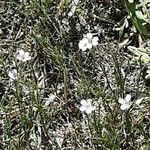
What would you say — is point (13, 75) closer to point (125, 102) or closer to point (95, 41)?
point (95, 41)

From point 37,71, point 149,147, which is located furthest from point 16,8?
point 149,147

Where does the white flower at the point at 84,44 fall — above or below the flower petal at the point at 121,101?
above

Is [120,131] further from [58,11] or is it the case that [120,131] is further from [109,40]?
[58,11]

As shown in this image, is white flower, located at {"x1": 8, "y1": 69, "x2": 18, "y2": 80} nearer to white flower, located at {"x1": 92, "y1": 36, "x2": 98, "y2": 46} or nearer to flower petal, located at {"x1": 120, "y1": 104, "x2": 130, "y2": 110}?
white flower, located at {"x1": 92, "y1": 36, "x2": 98, "y2": 46}

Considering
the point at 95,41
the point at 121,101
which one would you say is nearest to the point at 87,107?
the point at 121,101

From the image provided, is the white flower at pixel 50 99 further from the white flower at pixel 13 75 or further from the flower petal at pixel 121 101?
the flower petal at pixel 121 101

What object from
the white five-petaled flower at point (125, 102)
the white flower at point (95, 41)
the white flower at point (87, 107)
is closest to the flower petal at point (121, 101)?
the white five-petaled flower at point (125, 102)

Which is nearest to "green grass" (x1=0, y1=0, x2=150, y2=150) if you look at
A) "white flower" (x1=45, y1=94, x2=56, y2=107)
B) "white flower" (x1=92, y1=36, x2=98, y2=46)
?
"white flower" (x1=45, y1=94, x2=56, y2=107)

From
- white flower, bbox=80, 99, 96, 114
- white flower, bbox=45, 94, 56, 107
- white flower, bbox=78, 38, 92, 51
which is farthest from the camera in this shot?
white flower, bbox=45, 94, 56, 107
